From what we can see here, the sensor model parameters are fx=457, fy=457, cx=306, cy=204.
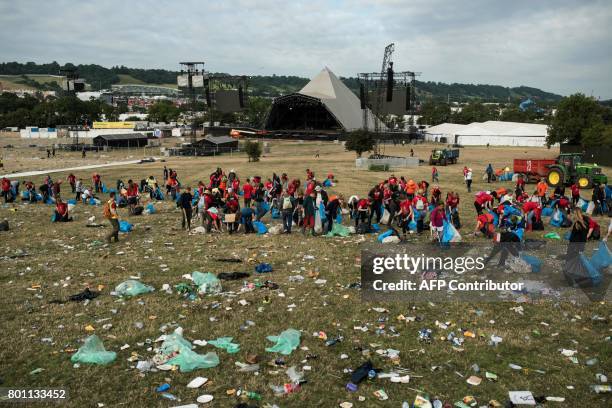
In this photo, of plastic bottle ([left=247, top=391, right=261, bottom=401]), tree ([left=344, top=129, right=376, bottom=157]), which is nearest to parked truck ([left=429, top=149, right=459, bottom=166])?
tree ([left=344, top=129, right=376, bottom=157])

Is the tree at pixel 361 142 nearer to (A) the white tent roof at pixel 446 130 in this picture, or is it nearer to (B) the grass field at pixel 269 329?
(B) the grass field at pixel 269 329

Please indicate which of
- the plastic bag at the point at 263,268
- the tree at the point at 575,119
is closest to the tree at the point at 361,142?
the tree at the point at 575,119

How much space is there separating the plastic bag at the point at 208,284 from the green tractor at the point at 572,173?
20.9m

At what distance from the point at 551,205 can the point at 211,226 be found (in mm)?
12210

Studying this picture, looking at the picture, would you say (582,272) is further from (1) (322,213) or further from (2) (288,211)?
(2) (288,211)

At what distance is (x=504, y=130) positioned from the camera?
85438 mm

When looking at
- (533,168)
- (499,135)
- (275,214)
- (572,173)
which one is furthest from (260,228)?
(499,135)

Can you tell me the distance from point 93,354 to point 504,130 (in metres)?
89.9

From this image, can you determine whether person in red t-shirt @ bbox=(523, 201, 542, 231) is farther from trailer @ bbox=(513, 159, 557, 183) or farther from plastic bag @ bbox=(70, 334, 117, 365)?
trailer @ bbox=(513, 159, 557, 183)

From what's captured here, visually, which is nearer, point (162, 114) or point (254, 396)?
point (254, 396)

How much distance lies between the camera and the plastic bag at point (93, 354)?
643 cm

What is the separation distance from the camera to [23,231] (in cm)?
1544

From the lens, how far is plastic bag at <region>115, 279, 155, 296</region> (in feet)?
30.0

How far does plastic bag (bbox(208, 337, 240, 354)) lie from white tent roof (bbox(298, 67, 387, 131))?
268 ft
